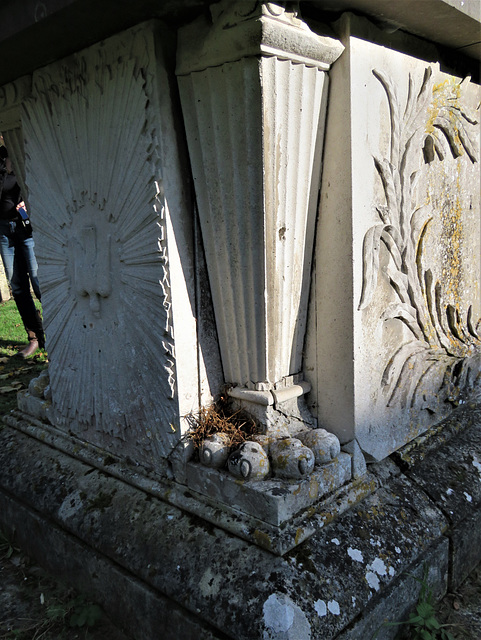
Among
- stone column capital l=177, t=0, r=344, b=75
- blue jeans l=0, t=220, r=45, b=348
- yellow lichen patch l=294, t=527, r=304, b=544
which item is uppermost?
stone column capital l=177, t=0, r=344, b=75

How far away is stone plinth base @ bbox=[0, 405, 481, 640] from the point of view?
4.62 feet

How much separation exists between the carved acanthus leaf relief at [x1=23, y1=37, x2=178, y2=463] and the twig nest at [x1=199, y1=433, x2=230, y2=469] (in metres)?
0.14

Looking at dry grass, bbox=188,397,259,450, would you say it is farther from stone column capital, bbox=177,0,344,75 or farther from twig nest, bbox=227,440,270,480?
stone column capital, bbox=177,0,344,75

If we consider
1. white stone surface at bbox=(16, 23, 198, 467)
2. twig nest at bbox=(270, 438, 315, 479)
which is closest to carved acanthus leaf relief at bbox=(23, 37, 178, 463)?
white stone surface at bbox=(16, 23, 198, 467)

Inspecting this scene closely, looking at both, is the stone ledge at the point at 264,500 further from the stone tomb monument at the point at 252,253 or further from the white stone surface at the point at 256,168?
the white stone surface at the point at 256,168

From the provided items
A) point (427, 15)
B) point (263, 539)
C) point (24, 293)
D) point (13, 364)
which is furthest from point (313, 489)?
point (24, 293)

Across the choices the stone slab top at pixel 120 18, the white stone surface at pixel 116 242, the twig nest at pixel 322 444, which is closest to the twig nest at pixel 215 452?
the white stone surface at pixel 116 242

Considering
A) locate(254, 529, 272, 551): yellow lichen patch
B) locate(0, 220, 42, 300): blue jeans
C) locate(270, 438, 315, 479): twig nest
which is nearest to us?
locate(254, 529, 272, 551): yellow lichen patch

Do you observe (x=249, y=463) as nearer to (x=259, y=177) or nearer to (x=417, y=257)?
(x=259, y=177)

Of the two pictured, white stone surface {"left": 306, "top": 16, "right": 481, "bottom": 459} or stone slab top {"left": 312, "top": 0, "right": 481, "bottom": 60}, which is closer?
stone slab top {"left": 312, "top": 0, "right": 481, "bottom": 60}

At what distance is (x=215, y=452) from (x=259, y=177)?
→ 0.85 m

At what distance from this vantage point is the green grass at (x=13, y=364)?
11.5ft

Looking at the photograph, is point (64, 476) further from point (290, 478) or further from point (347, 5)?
point (347, 5)

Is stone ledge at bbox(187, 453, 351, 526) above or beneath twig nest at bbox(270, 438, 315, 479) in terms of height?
beneath
